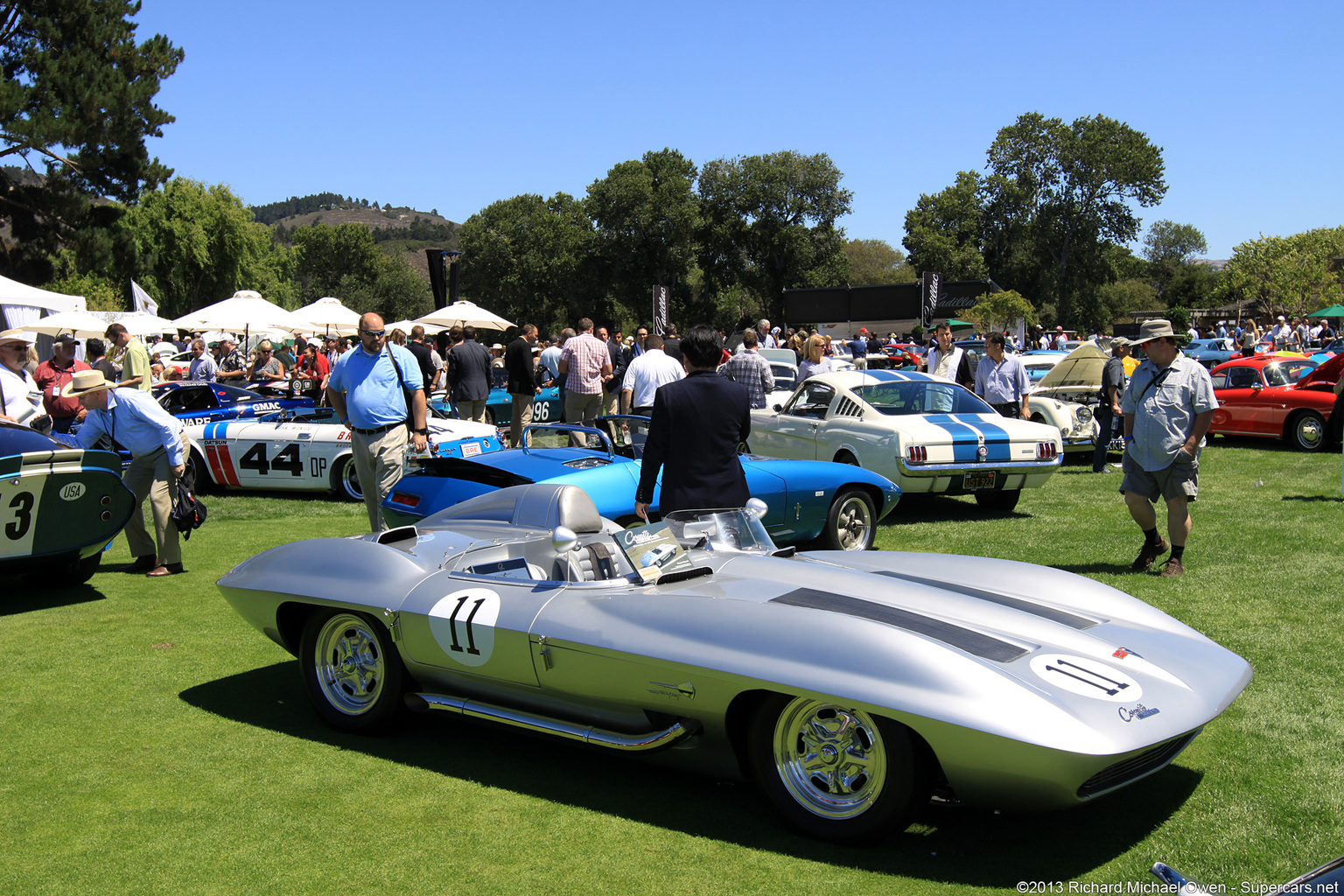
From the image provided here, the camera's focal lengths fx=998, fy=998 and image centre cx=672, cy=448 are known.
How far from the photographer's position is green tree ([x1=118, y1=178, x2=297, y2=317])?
5234cm

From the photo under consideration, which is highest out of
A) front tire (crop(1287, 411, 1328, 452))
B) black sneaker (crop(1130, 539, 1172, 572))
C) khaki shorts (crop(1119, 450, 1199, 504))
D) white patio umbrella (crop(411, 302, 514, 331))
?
white patio umbrella (crop(411, 302, 514, 331))

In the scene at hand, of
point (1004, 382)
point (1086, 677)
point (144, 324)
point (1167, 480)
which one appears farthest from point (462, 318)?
point (1086, 677)

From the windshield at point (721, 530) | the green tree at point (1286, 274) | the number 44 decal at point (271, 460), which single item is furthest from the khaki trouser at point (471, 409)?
the green tree at point (1286, 274)

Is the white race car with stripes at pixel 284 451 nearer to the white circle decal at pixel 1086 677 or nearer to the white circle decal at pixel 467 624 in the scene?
the white circle decal at pixel 467 624

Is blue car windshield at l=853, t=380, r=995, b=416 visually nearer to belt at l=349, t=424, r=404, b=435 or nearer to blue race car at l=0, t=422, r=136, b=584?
belt at l=349, t=424, r=404, b=435

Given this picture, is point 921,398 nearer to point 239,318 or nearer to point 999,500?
point 999,500

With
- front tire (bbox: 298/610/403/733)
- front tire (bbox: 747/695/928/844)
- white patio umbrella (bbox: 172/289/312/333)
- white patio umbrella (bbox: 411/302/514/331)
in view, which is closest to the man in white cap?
front tire (bbox: 298/610/403/733)

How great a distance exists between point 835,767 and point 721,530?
142cm

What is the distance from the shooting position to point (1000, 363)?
1182 centimetres

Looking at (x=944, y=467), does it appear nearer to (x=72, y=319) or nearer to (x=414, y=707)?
(x=414, y=707)

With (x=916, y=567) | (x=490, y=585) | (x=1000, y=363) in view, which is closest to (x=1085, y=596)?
(x=916, y=567)

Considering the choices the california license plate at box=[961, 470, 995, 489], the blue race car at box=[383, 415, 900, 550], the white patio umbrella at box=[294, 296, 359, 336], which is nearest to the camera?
the blue race car at box=[383, 415, 900, 550]

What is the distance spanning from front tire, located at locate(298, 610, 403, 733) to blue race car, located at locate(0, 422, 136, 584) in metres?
2.96

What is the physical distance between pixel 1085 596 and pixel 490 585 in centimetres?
240
